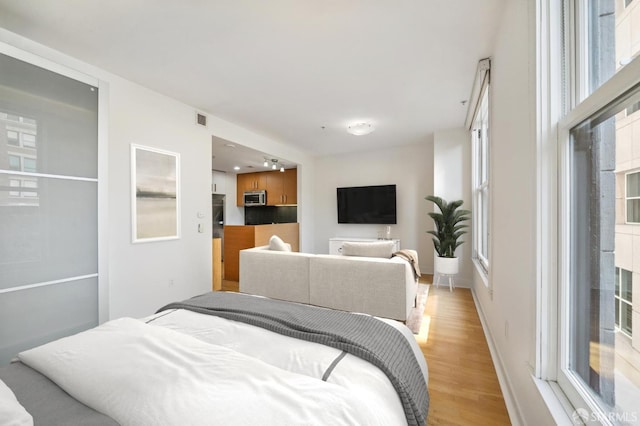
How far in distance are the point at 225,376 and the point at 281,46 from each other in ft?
7.83

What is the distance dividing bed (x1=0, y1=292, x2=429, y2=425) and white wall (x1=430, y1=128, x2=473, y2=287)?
140 inches

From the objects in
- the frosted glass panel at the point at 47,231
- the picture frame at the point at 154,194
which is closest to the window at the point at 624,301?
the frosted glass panel at the point at 47,231

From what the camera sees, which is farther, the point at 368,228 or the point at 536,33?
the point at 368,228

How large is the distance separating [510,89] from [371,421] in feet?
6.63

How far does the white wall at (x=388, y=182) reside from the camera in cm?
546

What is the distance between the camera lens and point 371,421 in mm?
769

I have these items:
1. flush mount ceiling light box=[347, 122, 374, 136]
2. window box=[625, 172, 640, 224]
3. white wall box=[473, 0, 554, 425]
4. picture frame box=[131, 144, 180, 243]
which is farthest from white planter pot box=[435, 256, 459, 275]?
picture frame box=[131, 144, 180, 243]

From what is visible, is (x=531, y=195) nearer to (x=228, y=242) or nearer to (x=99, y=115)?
(x=99, y=115)

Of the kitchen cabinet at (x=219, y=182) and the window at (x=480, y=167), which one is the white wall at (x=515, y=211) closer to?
the window at (x=480, y=167)

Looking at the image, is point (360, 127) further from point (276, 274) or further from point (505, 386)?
point (505, 386)

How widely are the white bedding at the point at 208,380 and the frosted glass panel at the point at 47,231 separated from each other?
140 cm

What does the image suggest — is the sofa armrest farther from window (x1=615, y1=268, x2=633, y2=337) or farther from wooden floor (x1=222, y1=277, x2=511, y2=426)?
window (x1=615, y1=268, x2=633, y2=337)

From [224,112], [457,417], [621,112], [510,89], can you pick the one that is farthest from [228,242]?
[621,112]

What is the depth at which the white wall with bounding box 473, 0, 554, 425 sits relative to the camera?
123cm
